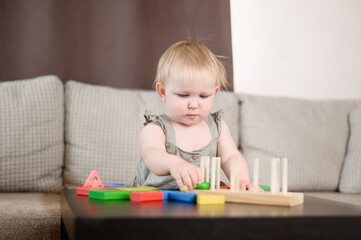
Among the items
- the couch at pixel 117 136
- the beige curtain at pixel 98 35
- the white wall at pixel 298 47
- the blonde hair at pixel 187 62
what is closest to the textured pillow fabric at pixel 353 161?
the couch at pixel 117 136

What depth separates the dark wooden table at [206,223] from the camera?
0.57 meters

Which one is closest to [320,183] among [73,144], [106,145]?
[106,145]

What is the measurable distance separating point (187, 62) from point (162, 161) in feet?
0.94

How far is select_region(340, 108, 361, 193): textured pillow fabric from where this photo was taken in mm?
2029

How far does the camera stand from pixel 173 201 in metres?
0.85

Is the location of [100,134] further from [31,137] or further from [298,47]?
[298,47]

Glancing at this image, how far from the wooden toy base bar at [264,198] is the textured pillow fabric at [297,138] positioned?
45.1 inches

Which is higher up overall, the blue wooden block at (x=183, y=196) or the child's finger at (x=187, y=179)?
the child's finger at (x=187, y=179)

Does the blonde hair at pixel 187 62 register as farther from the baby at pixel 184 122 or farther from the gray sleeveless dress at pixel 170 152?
the gray sleeveless dress at pixel 170 152

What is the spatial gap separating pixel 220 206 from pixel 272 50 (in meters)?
1.86

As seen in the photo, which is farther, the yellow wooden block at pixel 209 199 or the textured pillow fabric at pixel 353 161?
the textured pillow fabric at pixel 353 161

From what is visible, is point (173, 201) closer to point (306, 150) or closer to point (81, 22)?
point (306, 150)

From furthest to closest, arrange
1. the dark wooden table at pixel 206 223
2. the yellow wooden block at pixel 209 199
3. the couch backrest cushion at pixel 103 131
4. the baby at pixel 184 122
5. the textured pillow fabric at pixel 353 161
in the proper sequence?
the textured pillow fabric at pixel 353 161
the couch backrest cushion at pixel 103 131
the baby at pixel 184 122
the yellow wooden block at pixel 209 199
the dark wooden table at pixel 206 223

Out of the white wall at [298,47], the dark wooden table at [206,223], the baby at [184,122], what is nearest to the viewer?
the dark wooden table at [206,223]
